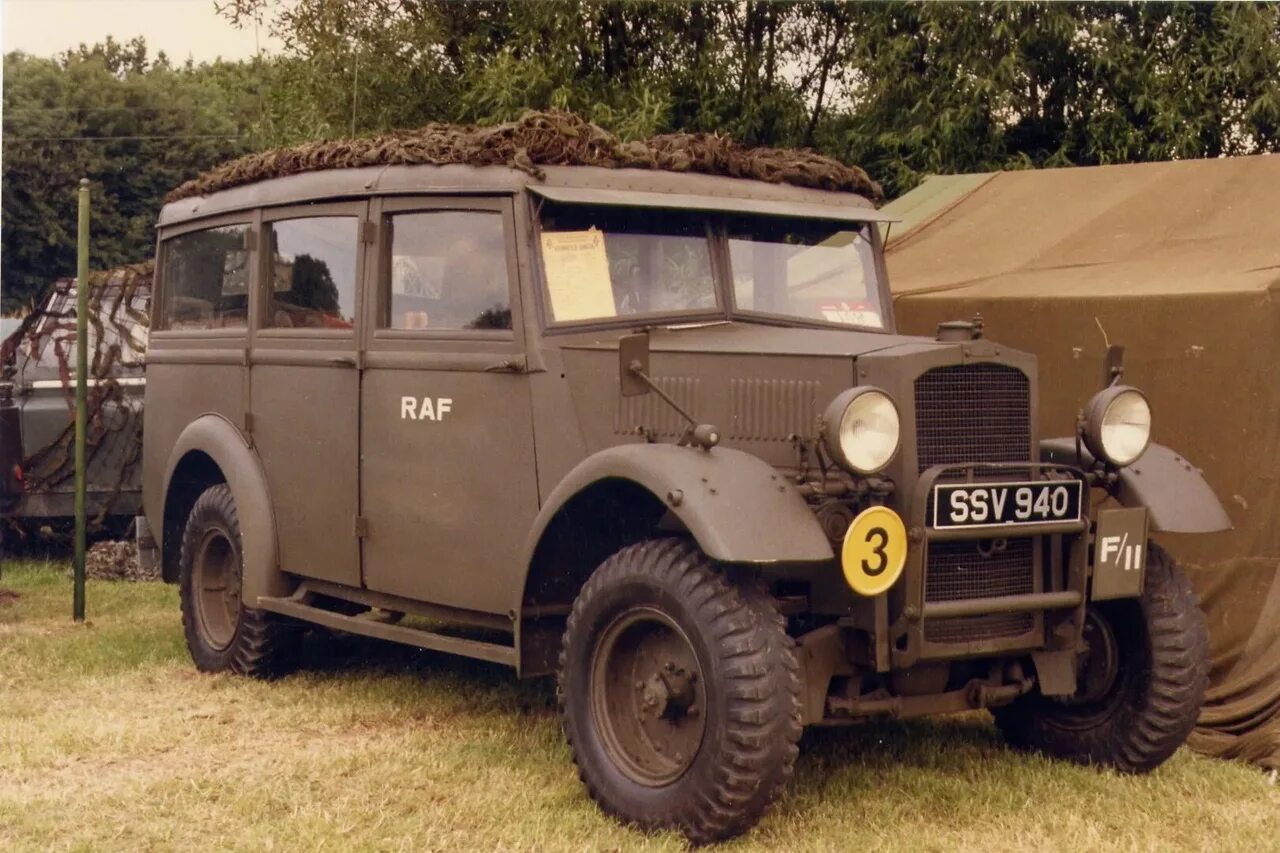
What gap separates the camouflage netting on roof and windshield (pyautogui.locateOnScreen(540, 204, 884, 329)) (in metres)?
0.23

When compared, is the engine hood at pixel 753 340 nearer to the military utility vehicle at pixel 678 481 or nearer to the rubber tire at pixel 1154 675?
the military utility vehicle at pixel 678 481

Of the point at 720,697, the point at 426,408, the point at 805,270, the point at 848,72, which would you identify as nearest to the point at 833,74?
the point at 848,72

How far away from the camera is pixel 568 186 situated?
573 centimetres

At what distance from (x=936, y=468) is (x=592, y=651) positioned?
1190 mm

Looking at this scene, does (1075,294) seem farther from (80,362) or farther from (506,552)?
(80,362)

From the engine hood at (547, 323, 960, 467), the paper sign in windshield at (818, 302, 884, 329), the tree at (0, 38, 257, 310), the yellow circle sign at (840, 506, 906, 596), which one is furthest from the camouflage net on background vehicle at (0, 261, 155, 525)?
the tree at (0, 38, 257, 310)

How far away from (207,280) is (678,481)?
3.58 meters

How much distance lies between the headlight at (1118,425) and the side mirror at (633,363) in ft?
4.84

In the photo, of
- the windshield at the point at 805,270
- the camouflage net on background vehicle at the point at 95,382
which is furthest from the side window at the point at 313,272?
the camouflage net on background vehicle at the point at 95,382

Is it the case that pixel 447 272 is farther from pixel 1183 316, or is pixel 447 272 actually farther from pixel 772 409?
pixel 1183 316

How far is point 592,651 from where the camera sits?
16.6ft

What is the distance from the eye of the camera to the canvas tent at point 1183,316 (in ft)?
20.5

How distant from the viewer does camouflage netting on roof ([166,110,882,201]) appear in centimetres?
583

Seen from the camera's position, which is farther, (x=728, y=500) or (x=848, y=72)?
(x=848, y=72)
